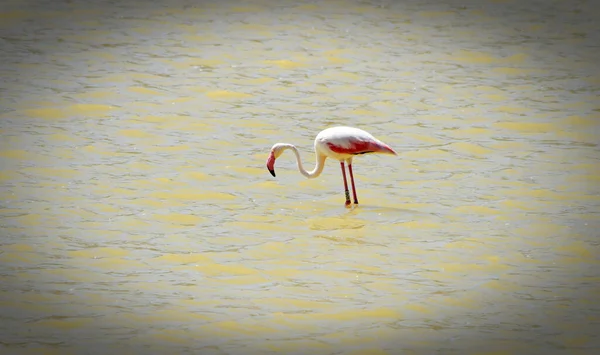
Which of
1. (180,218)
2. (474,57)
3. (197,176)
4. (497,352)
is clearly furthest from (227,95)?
(497,352)

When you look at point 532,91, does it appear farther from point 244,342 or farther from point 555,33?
point 244,342

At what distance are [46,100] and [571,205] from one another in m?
5.37

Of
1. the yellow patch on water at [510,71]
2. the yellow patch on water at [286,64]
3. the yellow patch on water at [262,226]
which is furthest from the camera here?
the yellow patch on water at [286,64]

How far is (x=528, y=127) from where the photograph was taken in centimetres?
1268

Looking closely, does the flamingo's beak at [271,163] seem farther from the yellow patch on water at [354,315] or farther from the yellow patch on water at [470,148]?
the yellow patch on water at [354,315]

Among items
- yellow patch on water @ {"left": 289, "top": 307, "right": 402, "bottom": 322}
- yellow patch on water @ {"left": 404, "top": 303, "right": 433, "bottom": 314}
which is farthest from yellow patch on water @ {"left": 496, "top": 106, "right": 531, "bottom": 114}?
yellow patch on water @ {"left": 289, "top": 307, "right": 402, "bottom": 322}

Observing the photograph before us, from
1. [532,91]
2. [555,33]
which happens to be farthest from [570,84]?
[555,33]

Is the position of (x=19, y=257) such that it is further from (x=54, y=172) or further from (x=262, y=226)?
(x=54, y=172)

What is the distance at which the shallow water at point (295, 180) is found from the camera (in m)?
8.27

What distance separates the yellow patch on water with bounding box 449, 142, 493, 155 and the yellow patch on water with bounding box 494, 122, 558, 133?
2.07 feet

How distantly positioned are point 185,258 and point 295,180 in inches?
85.5

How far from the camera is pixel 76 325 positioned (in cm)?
812

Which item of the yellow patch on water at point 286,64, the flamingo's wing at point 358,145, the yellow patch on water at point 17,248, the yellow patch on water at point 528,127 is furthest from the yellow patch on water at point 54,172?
the yellow patch on water at point 528,127

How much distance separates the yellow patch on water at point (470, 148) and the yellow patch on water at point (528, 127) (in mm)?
631
